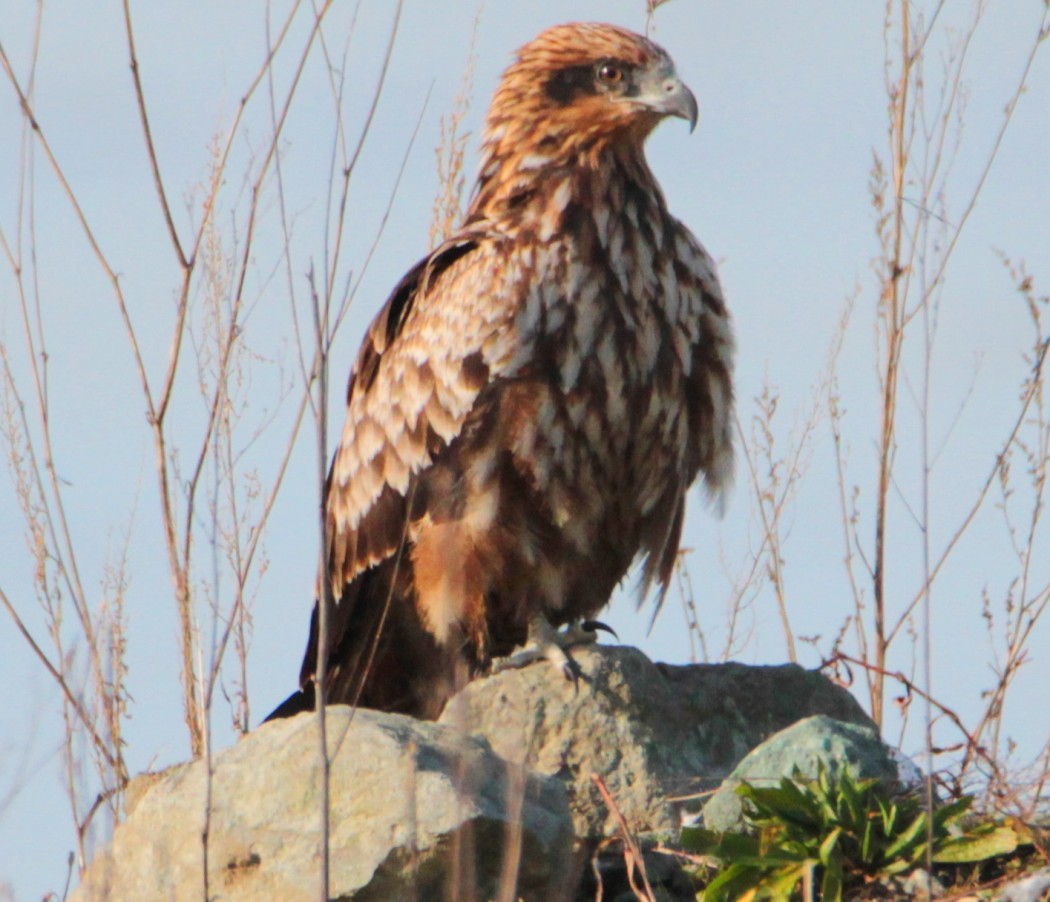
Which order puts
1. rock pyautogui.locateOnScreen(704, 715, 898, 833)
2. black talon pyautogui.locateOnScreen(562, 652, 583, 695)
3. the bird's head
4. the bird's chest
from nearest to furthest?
1. rock pyautogui.locateOnScreen(704, 715, 898, 833)
2. black talon pyautogui.locateOnScreen(562, 652, 583, 695)
3. the bird's chest
4. the bird's head

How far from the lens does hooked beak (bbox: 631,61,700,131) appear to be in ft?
16.5

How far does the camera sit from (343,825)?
346 cm

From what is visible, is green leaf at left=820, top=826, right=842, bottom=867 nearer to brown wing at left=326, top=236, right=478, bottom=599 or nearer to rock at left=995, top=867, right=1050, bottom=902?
rock at left=995, top=867, right=1050, bottom=902

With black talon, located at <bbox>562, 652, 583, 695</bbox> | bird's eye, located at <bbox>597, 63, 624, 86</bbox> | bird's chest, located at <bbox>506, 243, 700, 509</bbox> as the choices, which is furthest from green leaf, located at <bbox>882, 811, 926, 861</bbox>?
bird's eye, located at <bbox>597, 63, 624, 86</bbox>

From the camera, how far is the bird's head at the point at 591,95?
16.7 ft

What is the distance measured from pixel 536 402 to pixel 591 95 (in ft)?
3.30

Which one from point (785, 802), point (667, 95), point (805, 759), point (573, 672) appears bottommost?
point (785, 802)

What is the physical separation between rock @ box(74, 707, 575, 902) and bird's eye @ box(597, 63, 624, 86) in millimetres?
2268

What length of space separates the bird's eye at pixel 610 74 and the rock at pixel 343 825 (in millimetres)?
2268

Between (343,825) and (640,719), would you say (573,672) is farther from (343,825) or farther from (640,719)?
(343,825)

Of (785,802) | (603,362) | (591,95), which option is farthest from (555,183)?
(785,802)

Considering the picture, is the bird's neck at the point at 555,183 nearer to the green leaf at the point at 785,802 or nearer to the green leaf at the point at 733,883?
the green leaf at the point at 785,802

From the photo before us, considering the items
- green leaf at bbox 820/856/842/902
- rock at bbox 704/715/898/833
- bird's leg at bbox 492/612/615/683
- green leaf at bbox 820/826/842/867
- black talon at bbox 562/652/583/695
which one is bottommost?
green leaf at bbox 820/856/842/902

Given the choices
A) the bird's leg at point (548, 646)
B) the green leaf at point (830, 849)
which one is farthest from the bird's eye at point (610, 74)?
the green leaf at point (830, 849)
